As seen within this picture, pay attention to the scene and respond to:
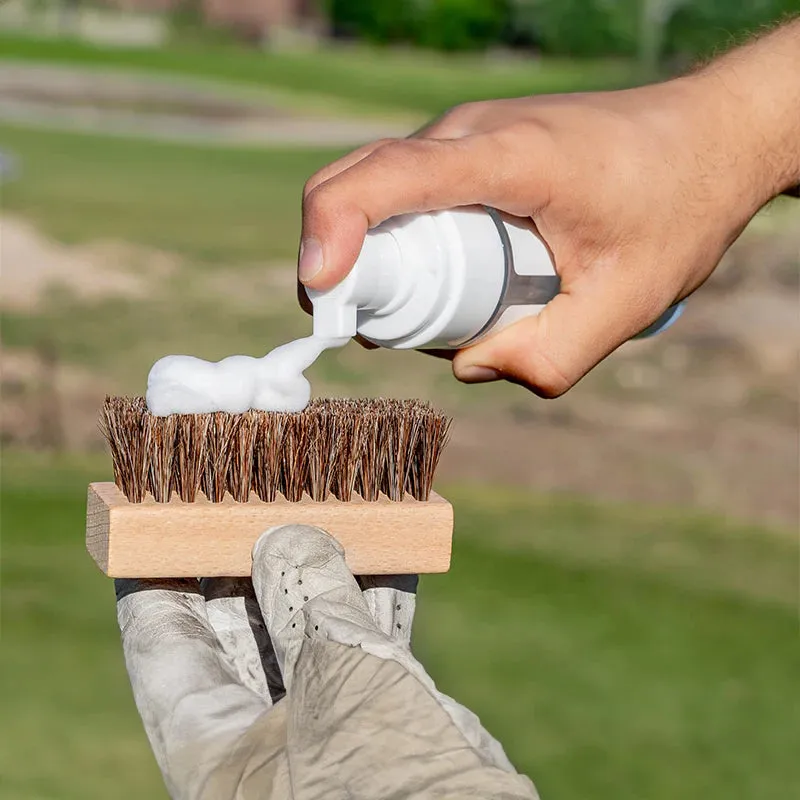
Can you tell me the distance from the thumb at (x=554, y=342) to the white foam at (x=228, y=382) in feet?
A: 0.87

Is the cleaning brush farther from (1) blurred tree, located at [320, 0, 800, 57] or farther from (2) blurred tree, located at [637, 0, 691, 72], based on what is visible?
(2) blurred tree, located at [637, 0, 691, 72]

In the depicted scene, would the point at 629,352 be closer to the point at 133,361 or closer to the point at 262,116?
the point at 133,361

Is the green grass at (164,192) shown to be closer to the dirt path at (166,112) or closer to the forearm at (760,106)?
the dirt path at (166,112)

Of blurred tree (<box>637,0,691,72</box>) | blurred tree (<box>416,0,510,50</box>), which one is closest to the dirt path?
blurred tree (<box>637,0,691,72</box>)

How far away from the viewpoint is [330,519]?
192 cm

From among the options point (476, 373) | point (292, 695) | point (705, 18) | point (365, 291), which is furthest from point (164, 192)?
point (705, 18)

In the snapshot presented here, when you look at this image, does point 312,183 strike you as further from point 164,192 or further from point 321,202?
point 164,192

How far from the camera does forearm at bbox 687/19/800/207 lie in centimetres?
221

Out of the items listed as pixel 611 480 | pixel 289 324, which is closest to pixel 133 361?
pixel 289 324

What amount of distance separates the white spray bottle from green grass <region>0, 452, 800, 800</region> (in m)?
2.26

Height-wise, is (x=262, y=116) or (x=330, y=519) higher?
(x=330, y=519)

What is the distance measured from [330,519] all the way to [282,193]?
12.6 meters

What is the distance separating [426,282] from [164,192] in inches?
486

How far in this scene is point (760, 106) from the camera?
7.39 feet
